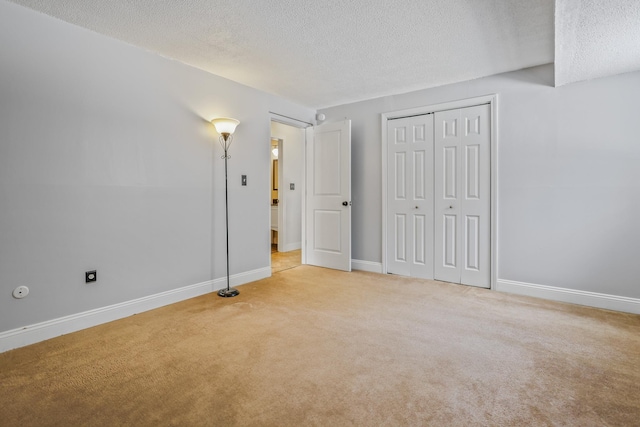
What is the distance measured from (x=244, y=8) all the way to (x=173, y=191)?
67.3 inches

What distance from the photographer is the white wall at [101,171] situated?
216 cm

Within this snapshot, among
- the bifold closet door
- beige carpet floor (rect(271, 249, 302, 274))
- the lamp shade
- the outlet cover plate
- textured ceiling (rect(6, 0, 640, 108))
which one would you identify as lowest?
beige carpet floor (rect(271, 249, 302, 274))

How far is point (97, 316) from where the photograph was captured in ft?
8.29

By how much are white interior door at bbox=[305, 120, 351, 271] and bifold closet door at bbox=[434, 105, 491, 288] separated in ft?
3.79

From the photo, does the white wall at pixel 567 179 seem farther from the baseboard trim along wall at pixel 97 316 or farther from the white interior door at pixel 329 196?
the baseboard trim along wall at pixel 97 316

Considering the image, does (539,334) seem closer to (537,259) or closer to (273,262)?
(537,259)

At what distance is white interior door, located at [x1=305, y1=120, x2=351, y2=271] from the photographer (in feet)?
14.1

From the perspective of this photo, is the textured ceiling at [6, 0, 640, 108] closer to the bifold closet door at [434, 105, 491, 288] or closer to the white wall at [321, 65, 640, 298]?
the white wall at [321, 65, 640, 298]

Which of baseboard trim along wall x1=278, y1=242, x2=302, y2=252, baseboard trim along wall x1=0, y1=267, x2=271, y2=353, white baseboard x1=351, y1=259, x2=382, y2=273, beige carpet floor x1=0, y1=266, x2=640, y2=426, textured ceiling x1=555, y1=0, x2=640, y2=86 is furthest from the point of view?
baseboard trim along wall x1=278, y1=242, x2=302, y2=252

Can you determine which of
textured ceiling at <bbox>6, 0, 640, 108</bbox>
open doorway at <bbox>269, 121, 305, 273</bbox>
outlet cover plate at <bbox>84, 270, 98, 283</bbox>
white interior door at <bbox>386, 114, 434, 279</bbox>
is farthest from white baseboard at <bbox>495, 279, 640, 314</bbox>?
outlet cover plate at <bbox>84, 270, 98, 283</bbox>

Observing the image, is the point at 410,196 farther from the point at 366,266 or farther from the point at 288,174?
the point at 288,174

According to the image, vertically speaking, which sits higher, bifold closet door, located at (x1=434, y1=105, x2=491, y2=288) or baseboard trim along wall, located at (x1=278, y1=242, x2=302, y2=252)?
bifold closet door, located at (x1=434, y1=105, x2=491, y2=288)

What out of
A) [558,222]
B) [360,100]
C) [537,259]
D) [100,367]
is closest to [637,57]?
[558,222]

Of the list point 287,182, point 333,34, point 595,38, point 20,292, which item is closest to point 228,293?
point 20,292
